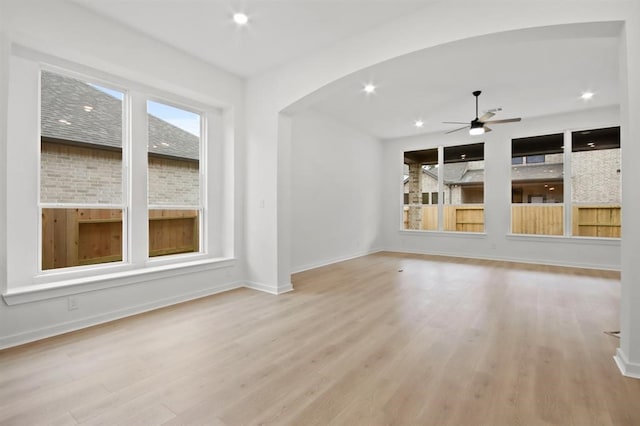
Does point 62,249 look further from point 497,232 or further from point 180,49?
point 497,232

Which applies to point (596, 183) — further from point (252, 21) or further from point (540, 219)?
point (252, 21)

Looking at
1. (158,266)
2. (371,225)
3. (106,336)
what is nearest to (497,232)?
(371,225)

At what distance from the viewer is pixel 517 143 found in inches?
268

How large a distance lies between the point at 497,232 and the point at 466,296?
373 cm

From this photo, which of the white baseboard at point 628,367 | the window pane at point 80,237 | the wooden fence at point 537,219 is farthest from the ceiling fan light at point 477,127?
→ the window pane at point 80,237

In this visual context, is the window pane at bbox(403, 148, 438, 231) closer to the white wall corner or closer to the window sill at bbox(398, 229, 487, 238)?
the window sill at bbox(398, 229, 487, 238)

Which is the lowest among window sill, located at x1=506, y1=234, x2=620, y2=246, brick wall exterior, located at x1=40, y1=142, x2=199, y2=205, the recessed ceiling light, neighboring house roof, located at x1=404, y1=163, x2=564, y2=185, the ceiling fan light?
window sill, located at x1=506, y1=234, x2=620, y2=246

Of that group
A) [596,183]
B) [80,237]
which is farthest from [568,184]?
[80,237]

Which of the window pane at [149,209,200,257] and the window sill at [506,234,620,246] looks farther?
the window sill at [506,234,620,246]

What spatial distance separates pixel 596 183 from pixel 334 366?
23.4 feet

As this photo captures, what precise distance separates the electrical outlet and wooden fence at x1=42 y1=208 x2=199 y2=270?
0.47 metres

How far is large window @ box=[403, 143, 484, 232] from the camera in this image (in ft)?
24.4

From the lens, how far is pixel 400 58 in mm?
3053

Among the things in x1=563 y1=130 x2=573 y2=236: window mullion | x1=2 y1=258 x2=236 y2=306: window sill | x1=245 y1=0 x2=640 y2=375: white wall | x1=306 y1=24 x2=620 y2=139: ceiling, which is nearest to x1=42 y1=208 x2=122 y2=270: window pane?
x1=2 y1=258 x2=236 y2=306: window sill
